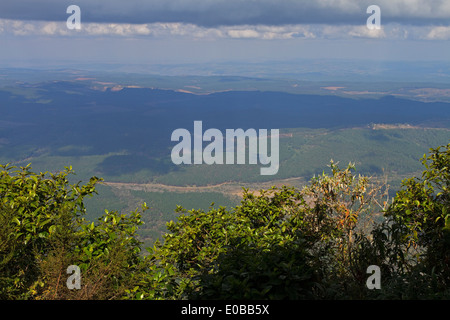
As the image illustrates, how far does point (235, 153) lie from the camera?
161m

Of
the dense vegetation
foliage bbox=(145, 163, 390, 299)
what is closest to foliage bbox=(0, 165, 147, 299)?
the dense vegetation

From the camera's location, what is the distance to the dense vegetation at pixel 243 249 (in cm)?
415

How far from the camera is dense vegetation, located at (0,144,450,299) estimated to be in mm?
4148

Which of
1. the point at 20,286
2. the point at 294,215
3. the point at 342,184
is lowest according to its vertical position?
the point at 20,286

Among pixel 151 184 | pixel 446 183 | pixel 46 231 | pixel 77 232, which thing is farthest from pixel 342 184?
pixel 151 184

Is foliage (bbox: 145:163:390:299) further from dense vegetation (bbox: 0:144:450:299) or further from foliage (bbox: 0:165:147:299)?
foliage (bbox: 0:165:147:299)

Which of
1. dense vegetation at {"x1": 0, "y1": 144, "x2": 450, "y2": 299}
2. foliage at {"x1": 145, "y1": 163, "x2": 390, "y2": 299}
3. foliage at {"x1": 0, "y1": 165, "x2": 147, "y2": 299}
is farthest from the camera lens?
foliage at {"x1": 0, "y1": 165, "x2": 147, "y2": 299}

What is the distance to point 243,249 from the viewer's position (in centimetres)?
512

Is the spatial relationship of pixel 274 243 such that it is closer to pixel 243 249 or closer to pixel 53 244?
pixel 243 249

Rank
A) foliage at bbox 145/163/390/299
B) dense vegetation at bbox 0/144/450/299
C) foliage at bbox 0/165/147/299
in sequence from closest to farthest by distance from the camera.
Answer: foliage at bbox 145/163/390/299
dense vegetation at bbox 0/144/450/299
foliage at bbox 0/165/147/299

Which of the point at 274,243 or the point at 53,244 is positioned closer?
the point at 53,244

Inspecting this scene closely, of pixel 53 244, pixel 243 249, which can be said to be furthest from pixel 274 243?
pixel 53 244
